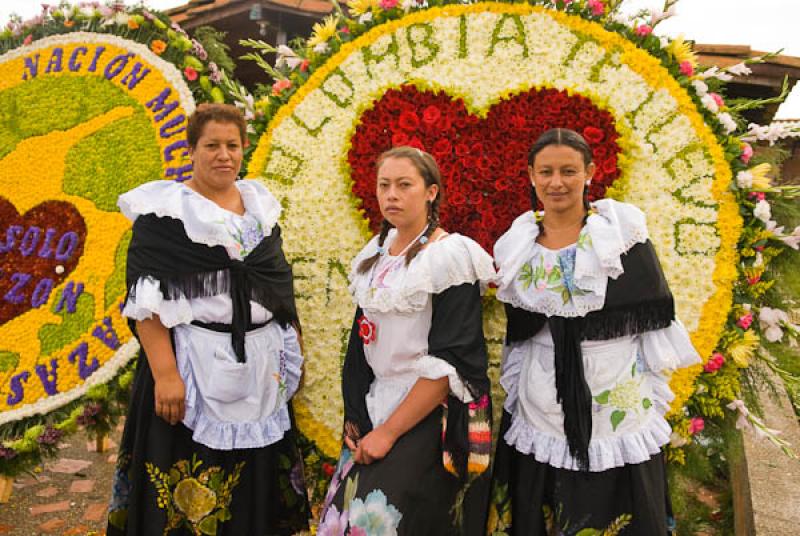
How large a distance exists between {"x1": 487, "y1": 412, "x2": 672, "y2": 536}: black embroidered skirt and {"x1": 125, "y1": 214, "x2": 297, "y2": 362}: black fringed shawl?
1.34m

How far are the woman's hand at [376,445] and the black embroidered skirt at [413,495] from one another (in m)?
0.02

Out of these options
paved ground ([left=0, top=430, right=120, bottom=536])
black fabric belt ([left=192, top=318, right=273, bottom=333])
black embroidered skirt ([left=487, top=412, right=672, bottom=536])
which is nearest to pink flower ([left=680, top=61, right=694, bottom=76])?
black embroidered skirt ([left=487, top=412, right=672, bottom=536])

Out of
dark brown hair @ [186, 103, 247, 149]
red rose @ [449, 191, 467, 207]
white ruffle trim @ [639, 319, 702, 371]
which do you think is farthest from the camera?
red rose @ [449, 191, 467, 207]

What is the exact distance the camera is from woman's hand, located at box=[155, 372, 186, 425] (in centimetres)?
275

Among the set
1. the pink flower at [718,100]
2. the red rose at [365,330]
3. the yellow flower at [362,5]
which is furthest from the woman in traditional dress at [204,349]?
the pink flower at [718,100]

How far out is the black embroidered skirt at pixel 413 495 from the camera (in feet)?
7.61

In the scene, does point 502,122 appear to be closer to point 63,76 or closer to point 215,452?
point 215,452

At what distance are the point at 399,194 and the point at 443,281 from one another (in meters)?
0.37

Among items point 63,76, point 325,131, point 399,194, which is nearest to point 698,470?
point 399,194

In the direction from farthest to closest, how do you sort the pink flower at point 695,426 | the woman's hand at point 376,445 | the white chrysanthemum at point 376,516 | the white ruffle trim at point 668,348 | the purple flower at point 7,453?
the purple flower at point 7,453 < the pink flower at point 695,426 < the white ruffle trim at point 668,348 < the woman's hand at point 376,445 < the white chrysanthemum at point 376,516

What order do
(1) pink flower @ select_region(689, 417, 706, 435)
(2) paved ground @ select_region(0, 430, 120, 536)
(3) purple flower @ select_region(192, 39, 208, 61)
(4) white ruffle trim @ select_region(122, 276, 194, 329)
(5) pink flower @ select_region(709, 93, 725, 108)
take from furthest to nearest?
(3) purple flower @ select_region(192, 39, 208, 61) → (2) paved ground @ select_region(0, 430, 120, 536) → (5) pink flower @ select_region(709, 93, 725, 108) → (1) pink flower @ select_region(689, 417, 706, 435) → (4) white ruffle trim @ select_region(122, 276, 194, 329)

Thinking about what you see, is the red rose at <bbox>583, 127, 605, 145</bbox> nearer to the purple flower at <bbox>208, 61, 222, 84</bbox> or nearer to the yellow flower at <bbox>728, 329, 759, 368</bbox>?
the yellow flower at <bbox>728, 329, 759, 368</bbox>

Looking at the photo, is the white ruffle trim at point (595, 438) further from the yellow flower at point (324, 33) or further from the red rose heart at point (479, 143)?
the yellow flower at point (324, 33)

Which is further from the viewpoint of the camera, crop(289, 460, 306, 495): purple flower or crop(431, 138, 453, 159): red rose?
crop(431, 138, 453, 159): red rose
